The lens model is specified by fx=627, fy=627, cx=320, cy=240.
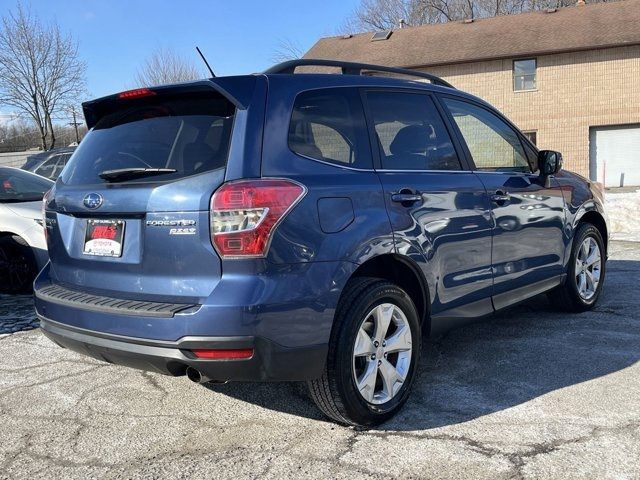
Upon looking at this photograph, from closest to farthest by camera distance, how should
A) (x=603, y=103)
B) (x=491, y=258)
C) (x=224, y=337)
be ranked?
1. (x=224, y=337)
2. (x=491, y=258)
3. (x=603, y=103)

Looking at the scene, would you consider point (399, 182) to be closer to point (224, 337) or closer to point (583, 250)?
point (224, 337)

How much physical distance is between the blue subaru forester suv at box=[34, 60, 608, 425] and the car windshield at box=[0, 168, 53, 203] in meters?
3.59

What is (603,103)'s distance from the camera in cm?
2509

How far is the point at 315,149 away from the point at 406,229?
69 centimetres

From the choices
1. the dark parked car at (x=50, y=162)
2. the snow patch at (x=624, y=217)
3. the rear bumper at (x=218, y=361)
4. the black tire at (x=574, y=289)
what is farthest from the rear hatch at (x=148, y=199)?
the dark parked car at (x=50, y=162)

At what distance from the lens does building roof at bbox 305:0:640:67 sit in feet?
82.0

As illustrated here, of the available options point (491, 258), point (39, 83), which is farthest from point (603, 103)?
point (39, 83)

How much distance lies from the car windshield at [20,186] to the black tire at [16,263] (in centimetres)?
50

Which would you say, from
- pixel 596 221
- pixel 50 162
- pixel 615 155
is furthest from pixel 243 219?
pixel 615 155

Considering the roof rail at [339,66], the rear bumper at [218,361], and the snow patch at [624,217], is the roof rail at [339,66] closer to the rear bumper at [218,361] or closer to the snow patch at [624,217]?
the rear bumper at [218,361]

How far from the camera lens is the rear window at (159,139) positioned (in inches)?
117

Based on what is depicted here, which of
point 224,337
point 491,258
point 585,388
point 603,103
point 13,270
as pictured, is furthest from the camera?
point 603,103

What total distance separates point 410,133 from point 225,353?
6.04ft

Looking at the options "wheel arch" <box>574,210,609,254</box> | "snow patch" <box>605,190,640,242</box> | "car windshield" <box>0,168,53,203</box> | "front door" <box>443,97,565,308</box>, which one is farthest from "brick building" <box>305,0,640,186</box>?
"front door" <box>443,97,565,308</box>
